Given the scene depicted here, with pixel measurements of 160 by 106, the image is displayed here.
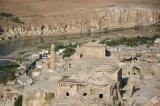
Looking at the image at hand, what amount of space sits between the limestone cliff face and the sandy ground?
331cm

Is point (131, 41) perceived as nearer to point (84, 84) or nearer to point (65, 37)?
point (65, 37)

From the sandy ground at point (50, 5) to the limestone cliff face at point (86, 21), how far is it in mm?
3314

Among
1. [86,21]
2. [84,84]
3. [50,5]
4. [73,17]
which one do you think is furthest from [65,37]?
[84,84]

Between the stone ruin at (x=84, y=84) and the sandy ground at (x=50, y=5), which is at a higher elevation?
the sandy ground at (x=50, y=5)

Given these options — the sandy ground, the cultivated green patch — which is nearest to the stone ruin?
the cultivated green patch

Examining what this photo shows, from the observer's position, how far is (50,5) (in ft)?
275

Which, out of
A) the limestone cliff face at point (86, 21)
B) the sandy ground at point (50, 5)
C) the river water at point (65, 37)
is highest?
the sandy ground at point (50, 5)

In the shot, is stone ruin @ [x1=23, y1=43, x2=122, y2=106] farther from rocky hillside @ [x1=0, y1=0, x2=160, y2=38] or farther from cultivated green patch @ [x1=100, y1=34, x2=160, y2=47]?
rocky hillside @ [x1=0, y1=0, x2=160, y2=38]

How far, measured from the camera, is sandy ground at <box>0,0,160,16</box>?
79375 mm

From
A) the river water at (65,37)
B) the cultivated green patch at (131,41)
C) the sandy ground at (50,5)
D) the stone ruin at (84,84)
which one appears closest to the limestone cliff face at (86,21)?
the river water at (65,37)

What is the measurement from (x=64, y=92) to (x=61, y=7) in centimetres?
5583

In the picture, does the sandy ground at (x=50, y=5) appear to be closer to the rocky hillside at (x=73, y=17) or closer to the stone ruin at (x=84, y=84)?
the rocky hillside at (x=73, y=17)

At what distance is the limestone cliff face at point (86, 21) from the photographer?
231 ft

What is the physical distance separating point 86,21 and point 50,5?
1153 centimetres
